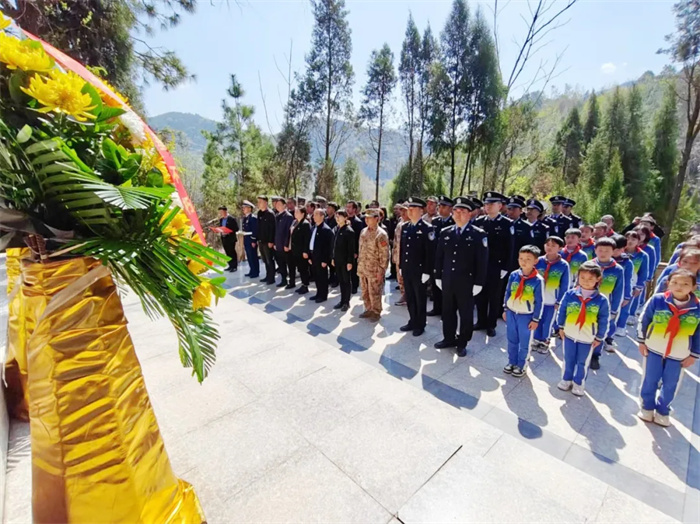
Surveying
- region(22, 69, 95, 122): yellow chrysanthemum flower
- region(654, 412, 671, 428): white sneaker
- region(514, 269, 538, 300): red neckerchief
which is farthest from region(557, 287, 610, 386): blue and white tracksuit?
region(22, 69, 95, 122): yellow chrysanthemum flower

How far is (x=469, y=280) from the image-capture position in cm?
385

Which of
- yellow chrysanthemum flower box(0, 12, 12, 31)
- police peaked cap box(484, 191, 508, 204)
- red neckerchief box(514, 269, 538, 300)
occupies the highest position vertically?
yellow chrysanthemum flower box(0, 12, 12, 31)

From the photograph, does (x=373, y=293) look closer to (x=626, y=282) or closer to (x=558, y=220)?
(x=626, y=282)

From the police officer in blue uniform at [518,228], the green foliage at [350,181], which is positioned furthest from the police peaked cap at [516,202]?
the green foliage at [350,181]

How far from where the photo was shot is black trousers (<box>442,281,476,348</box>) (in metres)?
3.88

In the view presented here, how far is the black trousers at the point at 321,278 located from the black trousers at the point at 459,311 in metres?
2.43

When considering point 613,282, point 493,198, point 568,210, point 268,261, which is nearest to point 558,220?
point 568,210

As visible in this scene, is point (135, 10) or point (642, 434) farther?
point (135, 10)

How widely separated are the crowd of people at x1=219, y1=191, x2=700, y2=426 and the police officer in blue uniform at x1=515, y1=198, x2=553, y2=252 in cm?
3

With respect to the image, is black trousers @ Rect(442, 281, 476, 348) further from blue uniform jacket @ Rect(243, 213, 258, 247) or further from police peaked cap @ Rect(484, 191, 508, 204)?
blue uniform jacket @ Rect(243, 213, 258, 247)

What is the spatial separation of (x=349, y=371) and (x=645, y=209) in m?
25.8

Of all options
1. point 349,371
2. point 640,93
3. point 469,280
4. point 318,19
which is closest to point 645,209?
point 640,93

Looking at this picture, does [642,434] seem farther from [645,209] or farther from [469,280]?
[645,209]

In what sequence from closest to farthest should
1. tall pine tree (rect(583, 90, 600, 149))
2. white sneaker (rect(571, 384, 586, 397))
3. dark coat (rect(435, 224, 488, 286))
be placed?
white sneaker (rect(571, 384, 586, 397)), dark coat (rect(435, 224, 488, 286)), tall pine tree (rect(583, 90, 600, 149))
